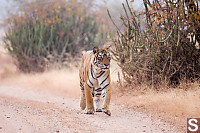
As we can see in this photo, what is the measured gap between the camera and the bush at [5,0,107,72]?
54.3 ft

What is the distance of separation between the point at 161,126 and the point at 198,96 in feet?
5.65

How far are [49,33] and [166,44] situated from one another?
30.1 feet

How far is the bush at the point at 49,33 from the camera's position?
54.3 ft

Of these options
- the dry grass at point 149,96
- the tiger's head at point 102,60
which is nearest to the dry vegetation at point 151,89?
the dry grass at point 149,96

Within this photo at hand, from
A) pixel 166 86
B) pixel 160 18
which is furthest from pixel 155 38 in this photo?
pixel 166 86

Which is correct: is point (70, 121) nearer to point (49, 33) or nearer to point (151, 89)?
point (151, 89)

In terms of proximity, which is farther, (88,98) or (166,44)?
(166,44)

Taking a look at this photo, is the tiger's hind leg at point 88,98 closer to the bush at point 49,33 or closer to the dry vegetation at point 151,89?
the dry vegetation at point 151,89

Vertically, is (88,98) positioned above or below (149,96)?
above

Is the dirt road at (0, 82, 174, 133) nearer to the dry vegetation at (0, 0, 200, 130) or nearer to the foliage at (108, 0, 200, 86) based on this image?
the dry vegetation at (0, 0, 200, 130)

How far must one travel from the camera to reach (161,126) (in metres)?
6.16
